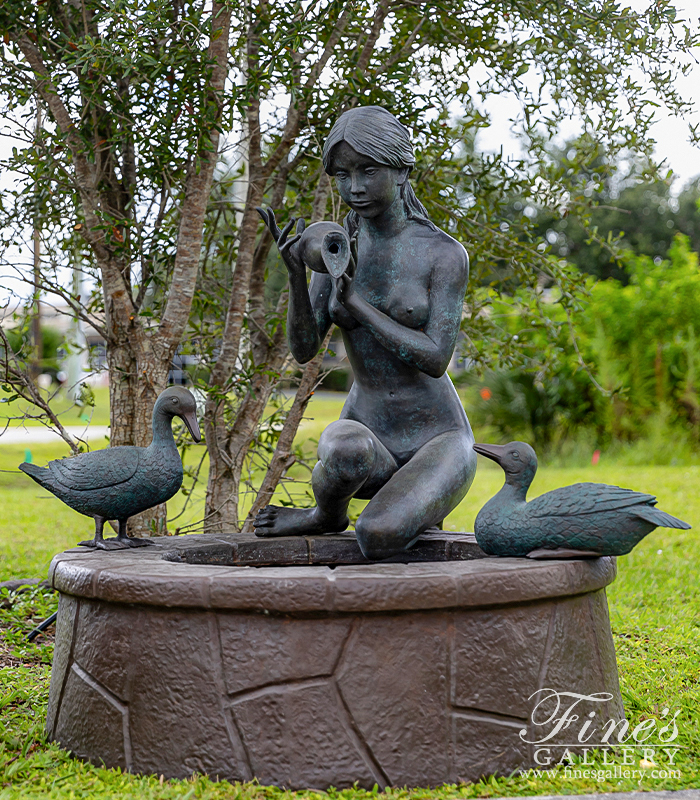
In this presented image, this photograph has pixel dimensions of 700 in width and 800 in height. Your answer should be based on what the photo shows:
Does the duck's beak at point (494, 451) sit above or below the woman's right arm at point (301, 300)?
below

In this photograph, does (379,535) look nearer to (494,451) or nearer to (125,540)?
(494,451)

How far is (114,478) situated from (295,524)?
29.6 inches

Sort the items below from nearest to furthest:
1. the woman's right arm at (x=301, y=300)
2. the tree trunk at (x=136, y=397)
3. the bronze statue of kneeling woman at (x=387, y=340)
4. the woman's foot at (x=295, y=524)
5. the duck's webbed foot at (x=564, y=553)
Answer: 1. the duck's webbed foot at (x=564, y=553)
2. the bronze statue of kneeling woman at (x=387, y=340)
3. the woman's right arm at (x=301, y=300)
4. the woman's foot at (x=295, y=524)
5. the tree trunk at (x=136, y=397)

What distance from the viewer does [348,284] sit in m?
3.10

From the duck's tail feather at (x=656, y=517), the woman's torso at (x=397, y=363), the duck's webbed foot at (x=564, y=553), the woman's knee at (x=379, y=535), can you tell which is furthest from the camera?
the woman's torso at (x=397, y=363)

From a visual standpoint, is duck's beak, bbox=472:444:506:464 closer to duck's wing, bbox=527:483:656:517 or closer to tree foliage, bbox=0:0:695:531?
duck's wing, bbox=527:483:656:517

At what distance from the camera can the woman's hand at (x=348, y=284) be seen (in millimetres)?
3084

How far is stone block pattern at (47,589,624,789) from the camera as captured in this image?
2.57 m

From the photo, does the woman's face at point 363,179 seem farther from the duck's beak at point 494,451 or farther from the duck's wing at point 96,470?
the duck's wing at point 96,470

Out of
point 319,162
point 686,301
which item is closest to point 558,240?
point 686,301

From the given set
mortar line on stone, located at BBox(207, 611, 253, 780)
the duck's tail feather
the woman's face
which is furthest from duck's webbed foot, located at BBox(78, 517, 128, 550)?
the duck's tail feather

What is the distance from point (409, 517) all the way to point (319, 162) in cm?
274

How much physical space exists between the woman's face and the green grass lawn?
194cm

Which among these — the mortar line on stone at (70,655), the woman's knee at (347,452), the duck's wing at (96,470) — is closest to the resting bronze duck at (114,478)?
the duck's wing at (96,470)
